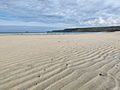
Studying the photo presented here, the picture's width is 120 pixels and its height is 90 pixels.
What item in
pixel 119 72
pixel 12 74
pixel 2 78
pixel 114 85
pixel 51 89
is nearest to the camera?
pixel 51 89

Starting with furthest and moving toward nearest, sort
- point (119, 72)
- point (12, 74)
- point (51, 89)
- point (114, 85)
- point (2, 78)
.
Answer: point (119, 72) → point (12, 74) → point (2, 78) → point (114, 85) → point (51, 89)

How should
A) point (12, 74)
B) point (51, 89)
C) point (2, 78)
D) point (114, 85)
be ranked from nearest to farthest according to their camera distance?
point (51, 89), point (114, 85), point (2, 78), point (12, 74)

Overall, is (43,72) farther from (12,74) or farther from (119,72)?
(119,72)

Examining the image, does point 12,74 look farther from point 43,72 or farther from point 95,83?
point 95,83

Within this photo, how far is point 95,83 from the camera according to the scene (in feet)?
10.6

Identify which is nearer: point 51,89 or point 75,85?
point 51,89

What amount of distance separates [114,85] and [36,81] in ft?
4.46

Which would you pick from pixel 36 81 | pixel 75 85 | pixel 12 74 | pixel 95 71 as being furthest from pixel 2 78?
pixel 95 71

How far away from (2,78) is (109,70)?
232cm

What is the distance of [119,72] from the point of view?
155 inches

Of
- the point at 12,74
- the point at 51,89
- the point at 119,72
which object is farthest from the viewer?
the point at 119,72

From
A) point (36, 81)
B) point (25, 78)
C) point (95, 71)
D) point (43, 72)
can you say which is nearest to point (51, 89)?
point (36, 81)

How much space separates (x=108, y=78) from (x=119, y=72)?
1.82ft

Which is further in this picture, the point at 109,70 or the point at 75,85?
the point at 109,70
